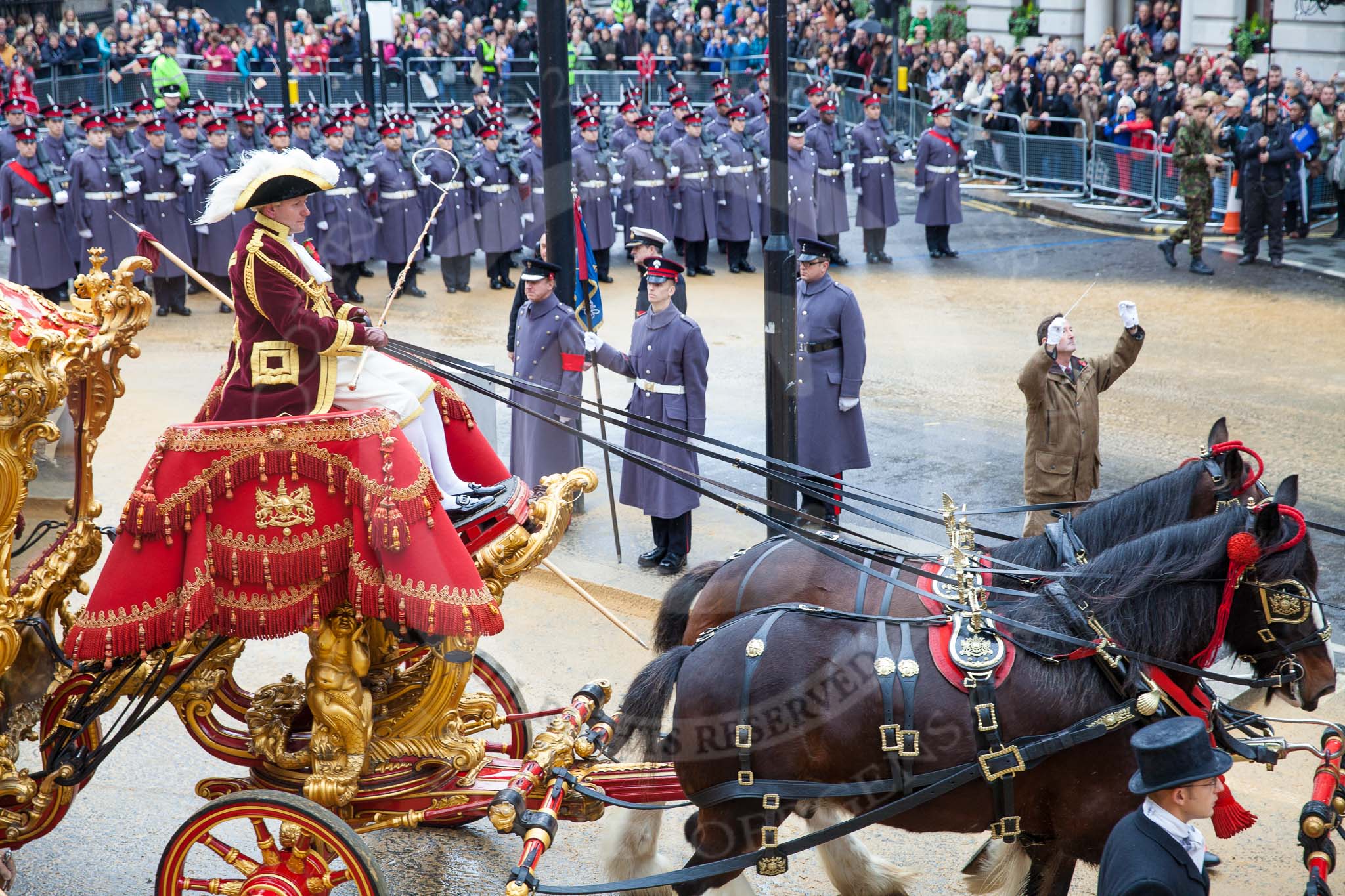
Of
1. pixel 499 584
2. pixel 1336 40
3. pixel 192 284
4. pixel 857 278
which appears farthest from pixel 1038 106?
pixel 499 584

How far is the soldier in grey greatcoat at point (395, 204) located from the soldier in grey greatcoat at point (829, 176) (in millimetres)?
4694

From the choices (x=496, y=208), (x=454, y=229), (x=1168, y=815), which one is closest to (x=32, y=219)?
(x=454, y=229)

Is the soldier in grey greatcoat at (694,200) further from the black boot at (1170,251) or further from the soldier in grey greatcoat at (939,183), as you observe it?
the black boot at (1170,251)

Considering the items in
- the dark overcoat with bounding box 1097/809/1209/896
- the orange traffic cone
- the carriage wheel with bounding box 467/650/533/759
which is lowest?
the carriage wheel with bounding box 467/650/533/759

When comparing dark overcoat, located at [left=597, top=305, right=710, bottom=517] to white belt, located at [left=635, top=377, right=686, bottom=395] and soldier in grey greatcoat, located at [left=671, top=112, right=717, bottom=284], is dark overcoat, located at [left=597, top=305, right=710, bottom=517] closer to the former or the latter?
white belt, located at [left=635, top=377, right=686, bottom=395]

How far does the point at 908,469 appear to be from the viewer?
9.85 metres

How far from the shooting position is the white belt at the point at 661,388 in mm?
8375

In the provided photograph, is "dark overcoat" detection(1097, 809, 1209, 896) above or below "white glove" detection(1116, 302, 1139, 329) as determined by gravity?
below

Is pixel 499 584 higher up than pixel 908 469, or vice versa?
pixel 499 584

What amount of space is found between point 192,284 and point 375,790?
1230 cm

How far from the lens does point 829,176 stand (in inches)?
671

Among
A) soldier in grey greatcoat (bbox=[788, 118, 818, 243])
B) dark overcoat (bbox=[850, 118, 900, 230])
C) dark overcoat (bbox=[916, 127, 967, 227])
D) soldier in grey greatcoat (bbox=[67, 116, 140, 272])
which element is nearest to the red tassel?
soldier in grey greatcoat (bbox=[788, 118, 818, 243])

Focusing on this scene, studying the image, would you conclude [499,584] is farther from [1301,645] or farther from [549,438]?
[549,438]

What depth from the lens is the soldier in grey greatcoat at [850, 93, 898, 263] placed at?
17.2 meters
